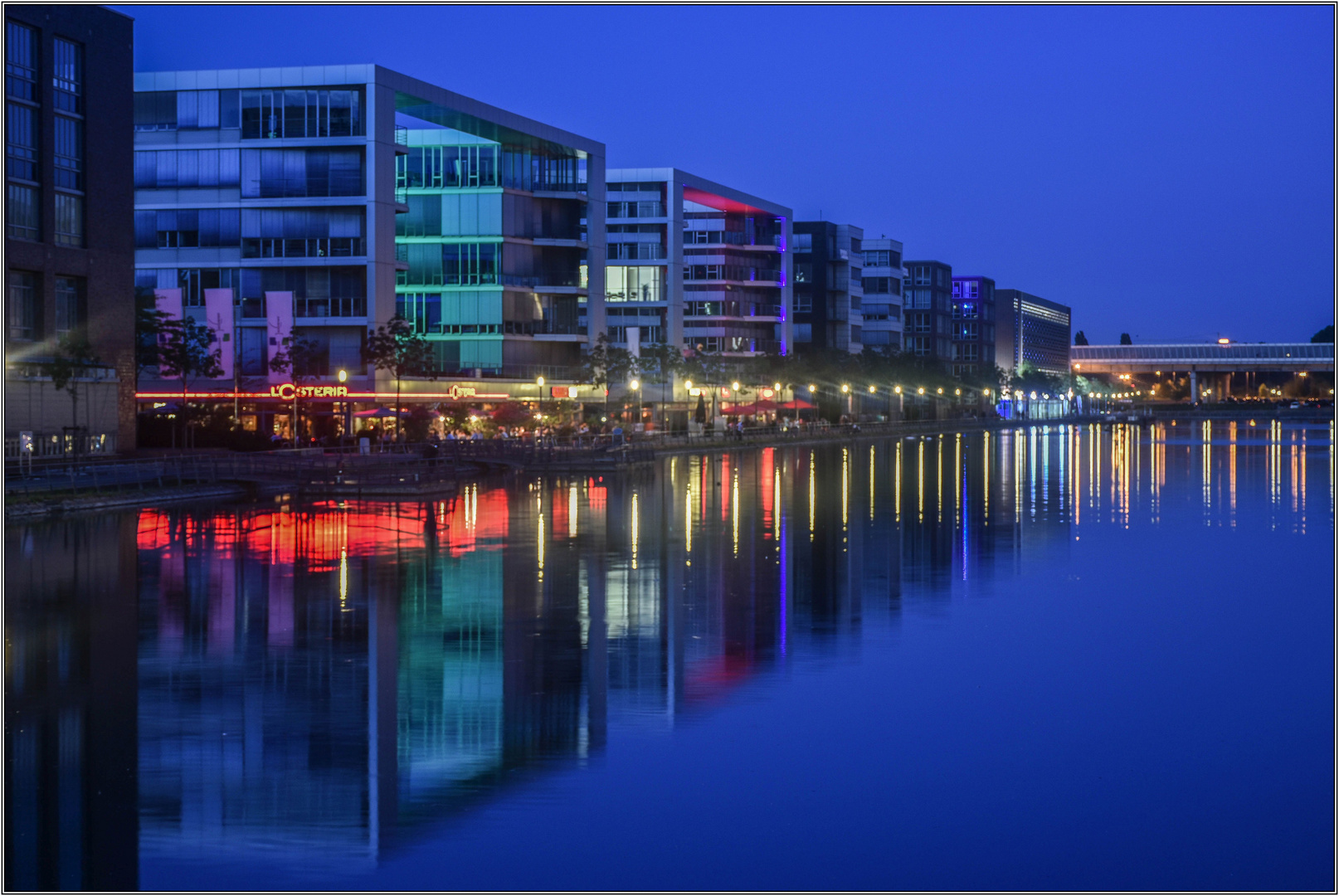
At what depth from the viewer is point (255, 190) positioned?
8362 cm

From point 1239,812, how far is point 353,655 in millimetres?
10554

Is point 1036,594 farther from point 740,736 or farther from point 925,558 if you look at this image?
point 740,736

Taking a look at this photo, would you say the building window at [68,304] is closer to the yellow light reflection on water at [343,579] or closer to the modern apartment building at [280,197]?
the modern apartment building at [280,197]

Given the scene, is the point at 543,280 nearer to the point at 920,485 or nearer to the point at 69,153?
the point at 69,153

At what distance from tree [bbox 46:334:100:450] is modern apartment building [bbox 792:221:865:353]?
356 feet

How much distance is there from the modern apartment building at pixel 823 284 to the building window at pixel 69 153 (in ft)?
349

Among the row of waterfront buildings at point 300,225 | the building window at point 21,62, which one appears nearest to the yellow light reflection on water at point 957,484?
the row of waterfront buildings at point 300,225

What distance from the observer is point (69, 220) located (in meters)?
60.1

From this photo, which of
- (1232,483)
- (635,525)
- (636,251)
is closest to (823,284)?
(636,251)

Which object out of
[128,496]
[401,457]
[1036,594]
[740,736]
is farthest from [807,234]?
[740,736]

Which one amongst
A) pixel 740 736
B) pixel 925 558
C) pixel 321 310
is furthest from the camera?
pixel 321 310

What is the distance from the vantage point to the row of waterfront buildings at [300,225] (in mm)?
58594

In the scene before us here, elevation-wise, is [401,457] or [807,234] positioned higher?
[807,234]

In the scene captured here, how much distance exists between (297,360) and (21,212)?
68.0ft
